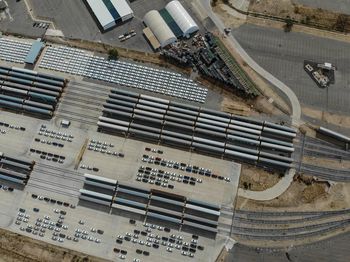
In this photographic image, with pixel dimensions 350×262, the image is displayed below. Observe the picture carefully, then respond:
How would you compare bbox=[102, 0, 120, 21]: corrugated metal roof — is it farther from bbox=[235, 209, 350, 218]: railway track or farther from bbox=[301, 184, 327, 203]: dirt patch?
bbox=[301, 184, 327, 203]: dirt patch

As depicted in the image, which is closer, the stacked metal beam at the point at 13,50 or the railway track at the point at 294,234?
the railway track at the point at 294,234

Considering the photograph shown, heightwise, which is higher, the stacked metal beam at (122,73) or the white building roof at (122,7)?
the white building roof at (122,7)

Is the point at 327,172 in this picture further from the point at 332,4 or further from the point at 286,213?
the point at 332,4

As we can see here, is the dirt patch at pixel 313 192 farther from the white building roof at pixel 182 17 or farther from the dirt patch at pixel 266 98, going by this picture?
the white building roof at pixel 182 17

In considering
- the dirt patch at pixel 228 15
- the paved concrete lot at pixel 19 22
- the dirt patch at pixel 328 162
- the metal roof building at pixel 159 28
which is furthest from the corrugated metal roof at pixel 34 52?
the dirt patch at pixel 328 162

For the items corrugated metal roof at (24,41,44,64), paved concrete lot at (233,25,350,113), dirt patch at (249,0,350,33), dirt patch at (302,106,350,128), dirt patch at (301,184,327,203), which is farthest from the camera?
corrugated metal roof at (24,41,44,64)

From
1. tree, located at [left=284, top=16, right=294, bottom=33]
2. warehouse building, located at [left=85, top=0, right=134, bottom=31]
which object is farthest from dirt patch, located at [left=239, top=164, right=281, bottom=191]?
warehouse building, located at [left=85, top=0, right=134, bottom=31]
